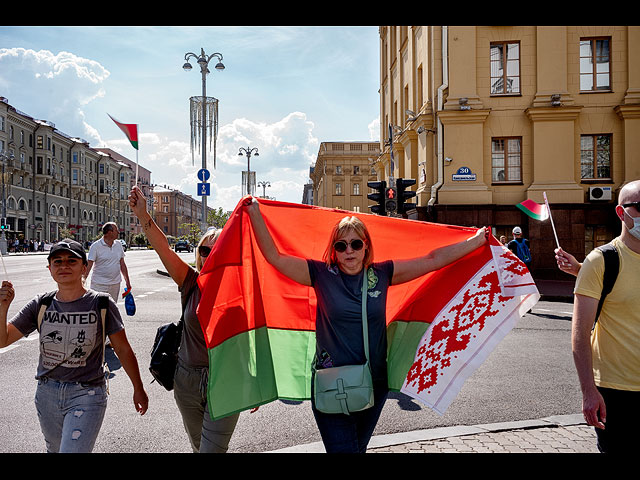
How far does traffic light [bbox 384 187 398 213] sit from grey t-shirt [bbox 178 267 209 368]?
10.4 meters

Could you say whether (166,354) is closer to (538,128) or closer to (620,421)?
(620,421)

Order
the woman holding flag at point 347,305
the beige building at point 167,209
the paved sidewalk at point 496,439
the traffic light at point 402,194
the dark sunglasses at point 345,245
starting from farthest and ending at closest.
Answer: the beige building at point 167,209, the traffic light at point 402,194, the paved sidewalk at point 496,439, the dark sunglasses at point 345,245, the woman holding flag at point 347,305

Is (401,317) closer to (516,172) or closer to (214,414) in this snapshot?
(214,414)

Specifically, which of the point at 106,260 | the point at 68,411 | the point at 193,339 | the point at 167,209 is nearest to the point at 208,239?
the point at 193,339

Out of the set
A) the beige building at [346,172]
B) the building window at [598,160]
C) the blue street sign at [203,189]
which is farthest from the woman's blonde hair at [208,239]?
the beige building at [346,172]

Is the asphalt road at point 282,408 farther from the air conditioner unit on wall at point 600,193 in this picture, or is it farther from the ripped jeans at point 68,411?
the air conditioner unit on wall at point 600,193

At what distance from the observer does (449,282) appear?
350 centimetres

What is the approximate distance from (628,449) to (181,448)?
3.50m

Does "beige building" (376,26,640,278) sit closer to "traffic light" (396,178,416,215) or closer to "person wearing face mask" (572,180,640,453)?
"traffic light" (396,178,416,215)

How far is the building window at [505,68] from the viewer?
22.2 metres

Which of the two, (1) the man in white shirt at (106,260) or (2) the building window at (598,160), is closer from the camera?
(1) the man in white shirt at (106,260)

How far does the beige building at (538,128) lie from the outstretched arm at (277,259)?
1948 cm

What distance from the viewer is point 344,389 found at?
2.76 metres

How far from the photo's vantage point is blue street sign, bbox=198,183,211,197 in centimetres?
2344
